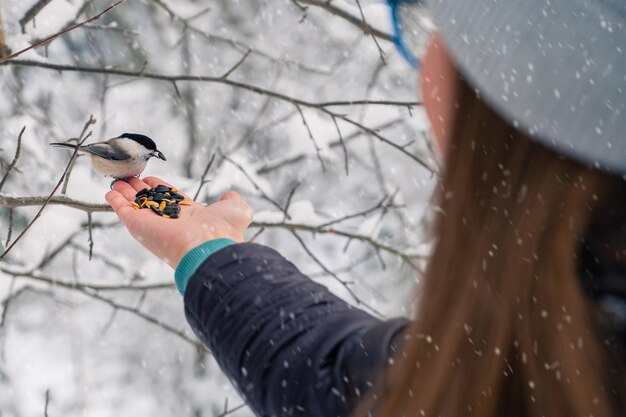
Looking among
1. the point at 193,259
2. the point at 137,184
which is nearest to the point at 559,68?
the point at 193,259

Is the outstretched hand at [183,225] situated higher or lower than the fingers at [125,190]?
lower

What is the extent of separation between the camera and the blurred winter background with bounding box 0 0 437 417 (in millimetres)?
3158

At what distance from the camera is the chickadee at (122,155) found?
1.99m

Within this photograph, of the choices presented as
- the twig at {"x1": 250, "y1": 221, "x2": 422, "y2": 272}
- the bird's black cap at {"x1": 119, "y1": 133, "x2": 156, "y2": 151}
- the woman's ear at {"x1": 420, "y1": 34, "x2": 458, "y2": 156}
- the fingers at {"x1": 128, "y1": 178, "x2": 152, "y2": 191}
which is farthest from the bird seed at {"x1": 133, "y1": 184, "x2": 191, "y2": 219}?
the woman's ear at {"x1": 420, "y1": 34, "x2": 458, "y2": 156}

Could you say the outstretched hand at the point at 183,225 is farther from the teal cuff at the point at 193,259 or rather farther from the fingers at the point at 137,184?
the fingers at the point at 137,184

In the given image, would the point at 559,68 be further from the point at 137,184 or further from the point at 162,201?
the point at 137,184

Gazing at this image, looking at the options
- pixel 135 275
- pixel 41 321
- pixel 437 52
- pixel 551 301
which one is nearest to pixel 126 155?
pixel 135 275

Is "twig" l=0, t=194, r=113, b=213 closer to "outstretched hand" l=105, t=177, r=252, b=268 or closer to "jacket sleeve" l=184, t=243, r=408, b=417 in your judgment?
"outstretched hand" l=105, t=177, r=252, b=268

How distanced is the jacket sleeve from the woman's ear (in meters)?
0.27

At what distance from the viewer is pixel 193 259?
1.11 meters

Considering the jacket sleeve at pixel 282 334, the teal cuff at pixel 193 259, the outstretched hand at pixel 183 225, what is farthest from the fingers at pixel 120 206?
the jacket sleeve at pixel 282 334

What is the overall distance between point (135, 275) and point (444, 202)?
2.61m

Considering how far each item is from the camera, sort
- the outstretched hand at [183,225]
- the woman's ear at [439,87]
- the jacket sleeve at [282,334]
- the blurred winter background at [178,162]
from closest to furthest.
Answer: the woman's ear at [439,87] → the jacket sleeve at [282,334] → the outstretched hand at [183,225] → the blurred winter background at [178,162]

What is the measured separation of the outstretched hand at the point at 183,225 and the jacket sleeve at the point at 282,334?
152mm
